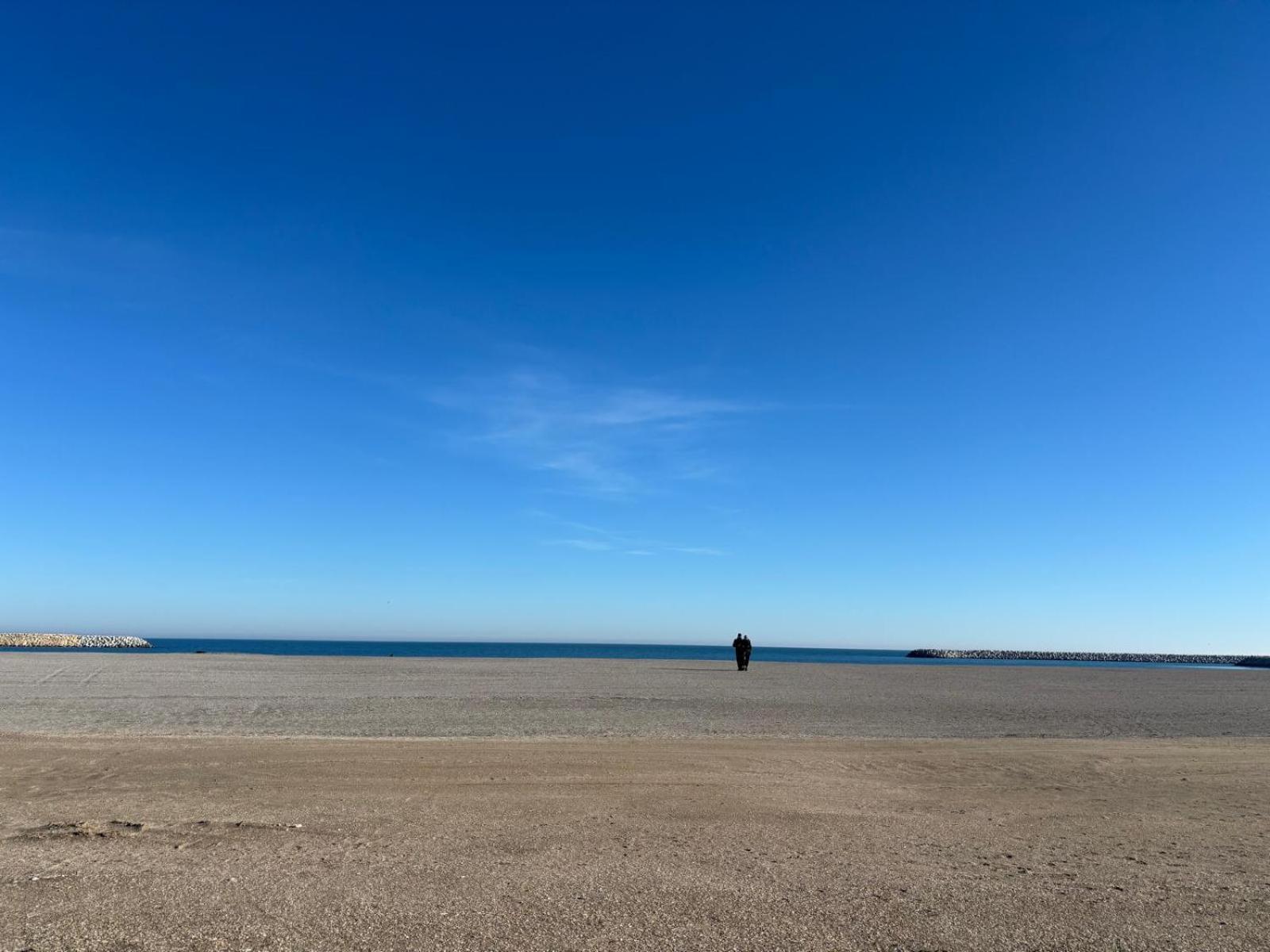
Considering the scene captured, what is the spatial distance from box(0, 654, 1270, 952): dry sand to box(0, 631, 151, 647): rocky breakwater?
100150mm

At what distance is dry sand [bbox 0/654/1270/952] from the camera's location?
19.6 ft

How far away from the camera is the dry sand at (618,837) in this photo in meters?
5.99

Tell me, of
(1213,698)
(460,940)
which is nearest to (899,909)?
(460,940)

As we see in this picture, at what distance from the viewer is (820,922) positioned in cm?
612

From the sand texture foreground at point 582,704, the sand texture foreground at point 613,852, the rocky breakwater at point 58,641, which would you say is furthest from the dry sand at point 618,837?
the rocky breakwater at point 58,641

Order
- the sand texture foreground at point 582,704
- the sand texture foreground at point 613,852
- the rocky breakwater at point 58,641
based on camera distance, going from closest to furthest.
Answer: the sand texture foreground at point 613,852 < the sand texture foreground at point 582,704 < the rocky breakwater at point 58,641

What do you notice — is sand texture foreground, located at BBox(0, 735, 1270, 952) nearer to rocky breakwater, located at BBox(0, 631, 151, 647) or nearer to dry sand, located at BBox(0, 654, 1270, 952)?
dry sand, located at BBox(0, 654, 1270, 952)

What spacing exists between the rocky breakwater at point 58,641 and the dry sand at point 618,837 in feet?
329

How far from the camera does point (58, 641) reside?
10350 centimetres

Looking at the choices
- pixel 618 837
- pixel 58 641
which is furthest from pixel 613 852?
pixel 58 641

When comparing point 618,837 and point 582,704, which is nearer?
point 618,837

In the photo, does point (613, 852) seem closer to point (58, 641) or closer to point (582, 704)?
point (582, 704)

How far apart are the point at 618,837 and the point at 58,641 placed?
4777 inches

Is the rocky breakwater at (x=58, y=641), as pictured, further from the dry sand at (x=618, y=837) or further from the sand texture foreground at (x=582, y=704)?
the dry sand at (x=618, y=837)
